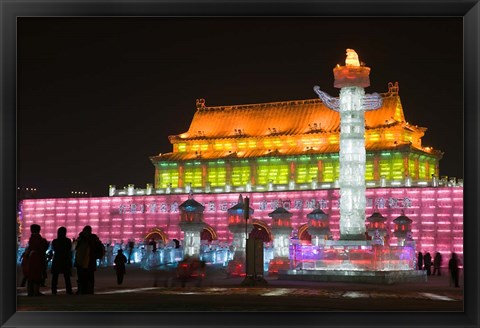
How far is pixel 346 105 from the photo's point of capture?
29.0 metres

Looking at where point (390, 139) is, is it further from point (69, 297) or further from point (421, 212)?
point (69, 297)

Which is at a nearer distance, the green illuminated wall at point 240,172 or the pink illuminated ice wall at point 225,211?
the pink illuminated ice wall at point 225,211

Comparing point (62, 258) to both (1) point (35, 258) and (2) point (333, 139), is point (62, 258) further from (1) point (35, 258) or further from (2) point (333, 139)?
(2) point (333, 139)

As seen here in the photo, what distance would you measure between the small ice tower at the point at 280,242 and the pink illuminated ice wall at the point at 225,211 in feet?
32.9

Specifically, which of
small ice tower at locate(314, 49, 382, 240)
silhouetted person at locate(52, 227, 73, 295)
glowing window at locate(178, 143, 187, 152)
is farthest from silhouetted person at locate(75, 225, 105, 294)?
glowing window at locate(178, 143, 187, 152)

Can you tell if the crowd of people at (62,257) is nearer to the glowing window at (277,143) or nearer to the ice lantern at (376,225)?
the ice lantern at (376,225)

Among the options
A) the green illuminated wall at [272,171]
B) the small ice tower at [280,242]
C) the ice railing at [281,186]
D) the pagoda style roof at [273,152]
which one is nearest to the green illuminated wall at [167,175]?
the pagoda style roof at [273,152]

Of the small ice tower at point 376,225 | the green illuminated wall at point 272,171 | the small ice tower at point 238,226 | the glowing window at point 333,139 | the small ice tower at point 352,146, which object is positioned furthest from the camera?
the green illuminated wall at point 272,171

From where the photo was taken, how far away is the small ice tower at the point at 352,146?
1129 inches

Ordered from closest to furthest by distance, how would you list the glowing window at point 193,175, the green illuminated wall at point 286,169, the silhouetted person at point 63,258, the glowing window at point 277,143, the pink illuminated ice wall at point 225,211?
the silhouetted person at point 63,258 → the pink illuminated ice wall at point 225,211 → the green illuminated wall at point 286,169 → the glowing window at point 277,143 → the glowing window at point 193,175

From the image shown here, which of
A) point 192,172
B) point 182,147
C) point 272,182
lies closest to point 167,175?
point 192,172

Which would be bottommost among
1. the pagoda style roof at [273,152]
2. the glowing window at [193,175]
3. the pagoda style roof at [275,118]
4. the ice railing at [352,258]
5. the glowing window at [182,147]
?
the ice railing at [352,258]
